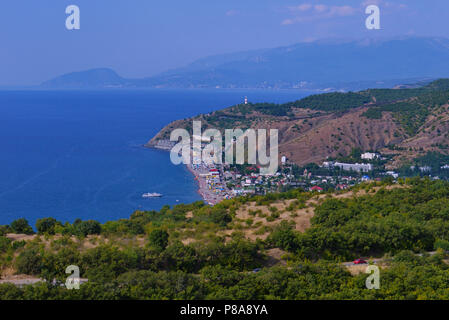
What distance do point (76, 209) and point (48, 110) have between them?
80.0 m

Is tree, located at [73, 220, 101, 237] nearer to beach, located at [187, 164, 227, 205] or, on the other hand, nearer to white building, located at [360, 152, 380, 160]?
A: beach, located at [187, 164, 227, 205]

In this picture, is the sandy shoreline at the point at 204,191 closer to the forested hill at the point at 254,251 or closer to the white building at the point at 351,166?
the white building at the point at 351,166

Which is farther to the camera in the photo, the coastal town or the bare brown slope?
the bare brown slope

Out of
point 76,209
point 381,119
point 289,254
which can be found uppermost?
point 381,119

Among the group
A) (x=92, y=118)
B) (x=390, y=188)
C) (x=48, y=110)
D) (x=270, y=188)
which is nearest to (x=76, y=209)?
(x=270, y=188)

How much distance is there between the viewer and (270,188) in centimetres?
3819

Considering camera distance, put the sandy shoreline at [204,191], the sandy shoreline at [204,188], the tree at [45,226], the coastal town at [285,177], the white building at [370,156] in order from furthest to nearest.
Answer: the white building at [370,156] < the coastal town at [285,177] < the sandy shoreline at [204,188] < the sandy shoreline at [204,191] < the tree at [45,226]

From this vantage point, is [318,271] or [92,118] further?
[92,118]

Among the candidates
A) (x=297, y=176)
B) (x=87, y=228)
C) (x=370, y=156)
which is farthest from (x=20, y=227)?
(x=370, y=156)

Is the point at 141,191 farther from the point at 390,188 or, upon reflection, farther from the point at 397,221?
the point at 397,221

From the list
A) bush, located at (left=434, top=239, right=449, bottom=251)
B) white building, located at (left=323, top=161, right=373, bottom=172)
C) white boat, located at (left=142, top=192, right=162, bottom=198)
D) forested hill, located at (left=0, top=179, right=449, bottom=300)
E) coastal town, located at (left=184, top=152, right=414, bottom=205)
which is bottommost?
white boat, located at (left=142, top=192, right=162, bottom=198)

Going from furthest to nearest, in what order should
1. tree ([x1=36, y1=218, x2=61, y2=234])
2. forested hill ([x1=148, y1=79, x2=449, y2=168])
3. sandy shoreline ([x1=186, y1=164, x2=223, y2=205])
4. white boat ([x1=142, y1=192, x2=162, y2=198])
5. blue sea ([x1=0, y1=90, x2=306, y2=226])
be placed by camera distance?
forested hill ([x1=148, y1=79, x2=449, y2=168])
white boat ([x1=142, y1=192, x2=162, y2=198])
sandy shoreline ([x1=186, y1=164, x2=223, y2=205])
blue sea ([x1=0, y1=90, x2=306, y2=226])
tree ([x1=36, y1=218, x2=61, y2=234])

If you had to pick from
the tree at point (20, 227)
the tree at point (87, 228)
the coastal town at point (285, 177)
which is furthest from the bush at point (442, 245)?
the coastal town at point (285, 177)

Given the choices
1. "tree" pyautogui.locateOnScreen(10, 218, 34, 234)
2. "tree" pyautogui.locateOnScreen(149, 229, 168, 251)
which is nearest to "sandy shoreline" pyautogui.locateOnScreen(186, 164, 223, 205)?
"tree" pyautogui.locateOnScreen(10, 218, 34, 234)
